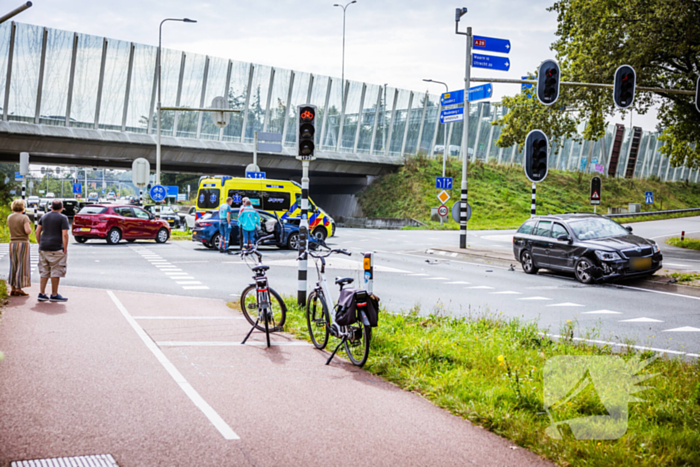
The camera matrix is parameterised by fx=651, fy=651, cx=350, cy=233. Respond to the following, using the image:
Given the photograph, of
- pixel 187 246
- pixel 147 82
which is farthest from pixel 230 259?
pixel 147 82

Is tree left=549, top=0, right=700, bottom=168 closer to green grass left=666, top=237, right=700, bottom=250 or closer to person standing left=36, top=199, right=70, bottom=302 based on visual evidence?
green grass left=666, top=237, right=700, bottom=250

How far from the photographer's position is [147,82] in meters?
41.3

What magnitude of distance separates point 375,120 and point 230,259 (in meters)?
36.1

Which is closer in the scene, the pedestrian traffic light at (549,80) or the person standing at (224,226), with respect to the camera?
the pedestrian traffic light at (549,80)

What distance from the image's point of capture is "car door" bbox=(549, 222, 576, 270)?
1571 cm

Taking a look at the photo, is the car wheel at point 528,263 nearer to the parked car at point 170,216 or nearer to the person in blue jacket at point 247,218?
the person in blue jacket at point 247,218

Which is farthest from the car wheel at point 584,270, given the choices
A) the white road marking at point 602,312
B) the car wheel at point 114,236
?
the car wheel at point 114,236

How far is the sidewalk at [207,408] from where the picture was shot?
4324 millimetres

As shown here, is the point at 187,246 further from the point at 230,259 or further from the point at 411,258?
the point at 411,258

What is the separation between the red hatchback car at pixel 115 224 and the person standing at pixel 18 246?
14.1m

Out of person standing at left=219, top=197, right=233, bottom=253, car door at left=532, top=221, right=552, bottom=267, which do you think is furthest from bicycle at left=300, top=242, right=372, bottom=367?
person standing at left=219, top=197, right=233, bottom=253

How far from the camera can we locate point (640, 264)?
14.7 meters

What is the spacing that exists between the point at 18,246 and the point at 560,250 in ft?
39.0

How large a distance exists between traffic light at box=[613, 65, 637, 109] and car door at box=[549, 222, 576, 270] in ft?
11.6
